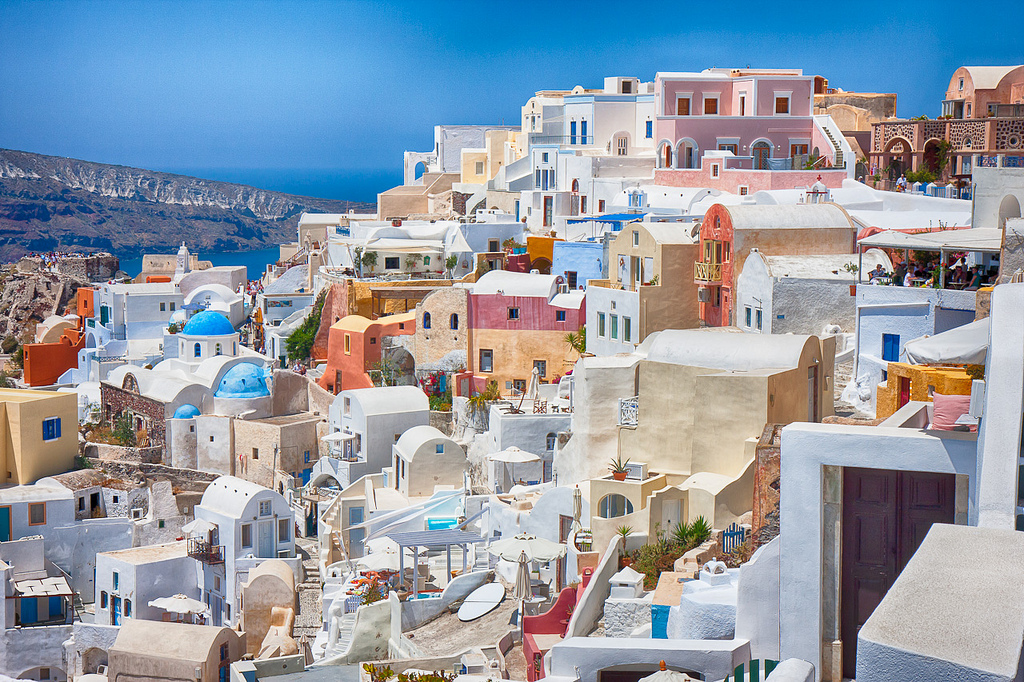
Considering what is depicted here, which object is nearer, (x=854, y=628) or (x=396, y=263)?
(x=854, y=628)

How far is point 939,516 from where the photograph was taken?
39.4 feet

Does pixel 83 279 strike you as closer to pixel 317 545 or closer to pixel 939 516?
pixel 317 545

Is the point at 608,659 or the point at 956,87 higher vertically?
the point at 956,87

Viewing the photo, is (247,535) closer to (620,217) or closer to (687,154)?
(620,217)

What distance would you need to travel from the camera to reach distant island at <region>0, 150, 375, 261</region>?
111m

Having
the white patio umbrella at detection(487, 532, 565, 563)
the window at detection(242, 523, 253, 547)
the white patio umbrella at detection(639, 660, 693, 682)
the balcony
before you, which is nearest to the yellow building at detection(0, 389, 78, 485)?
the balcony

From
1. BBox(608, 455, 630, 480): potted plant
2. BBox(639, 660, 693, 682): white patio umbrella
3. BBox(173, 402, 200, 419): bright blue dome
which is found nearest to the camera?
BBox(639, 660, 693, 682): white patio umbrella

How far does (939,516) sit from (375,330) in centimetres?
2658

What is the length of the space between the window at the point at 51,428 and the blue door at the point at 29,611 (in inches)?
253

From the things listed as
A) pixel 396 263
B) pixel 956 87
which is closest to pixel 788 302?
pixel 396 263

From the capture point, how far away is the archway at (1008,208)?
22400 mm

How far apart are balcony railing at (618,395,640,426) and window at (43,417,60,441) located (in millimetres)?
18636

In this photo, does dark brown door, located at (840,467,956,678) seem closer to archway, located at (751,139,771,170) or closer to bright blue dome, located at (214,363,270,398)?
bright blue dome, located at (214,363,270,398)

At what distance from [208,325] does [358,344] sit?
9.00 metres
